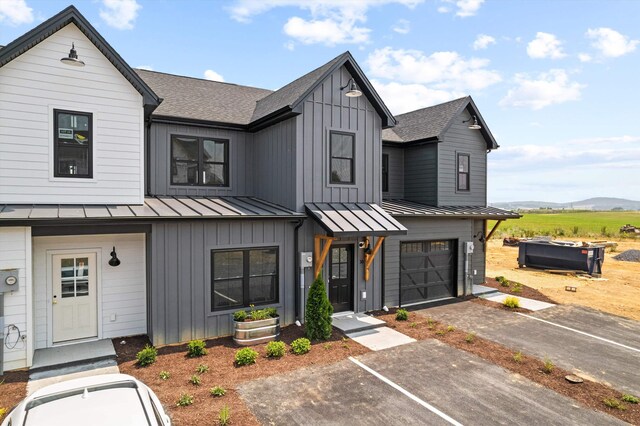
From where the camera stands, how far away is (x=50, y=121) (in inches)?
353

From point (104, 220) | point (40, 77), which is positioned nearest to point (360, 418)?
point (104, 220)

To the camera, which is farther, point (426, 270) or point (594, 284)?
point (594, 284)

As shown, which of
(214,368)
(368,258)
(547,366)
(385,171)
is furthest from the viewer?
(385,171)

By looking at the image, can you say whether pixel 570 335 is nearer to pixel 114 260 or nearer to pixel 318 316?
pixel 318 316

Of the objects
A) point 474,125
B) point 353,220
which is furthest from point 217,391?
point 474,125

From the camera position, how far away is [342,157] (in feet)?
39.5

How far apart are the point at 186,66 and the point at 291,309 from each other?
12.3 metres

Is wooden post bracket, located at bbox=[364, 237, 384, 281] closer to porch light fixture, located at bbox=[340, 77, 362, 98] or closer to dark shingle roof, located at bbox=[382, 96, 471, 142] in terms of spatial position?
porch light fixture, located at bbox=[340, 77, 362, 98]

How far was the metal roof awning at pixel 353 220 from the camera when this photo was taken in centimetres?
1043

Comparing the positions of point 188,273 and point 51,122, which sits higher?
point 51,122

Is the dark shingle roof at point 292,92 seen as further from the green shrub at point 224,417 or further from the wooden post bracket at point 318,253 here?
Answer: the green shrub at point 224,417

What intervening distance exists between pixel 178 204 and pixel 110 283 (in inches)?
103

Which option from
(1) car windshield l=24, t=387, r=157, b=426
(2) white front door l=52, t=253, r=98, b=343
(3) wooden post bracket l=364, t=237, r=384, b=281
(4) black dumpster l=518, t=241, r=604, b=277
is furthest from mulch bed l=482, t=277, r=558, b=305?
(2) white front door l=52, t=253, r=98, b=343

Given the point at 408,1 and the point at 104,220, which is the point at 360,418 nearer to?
the point at 104,220
